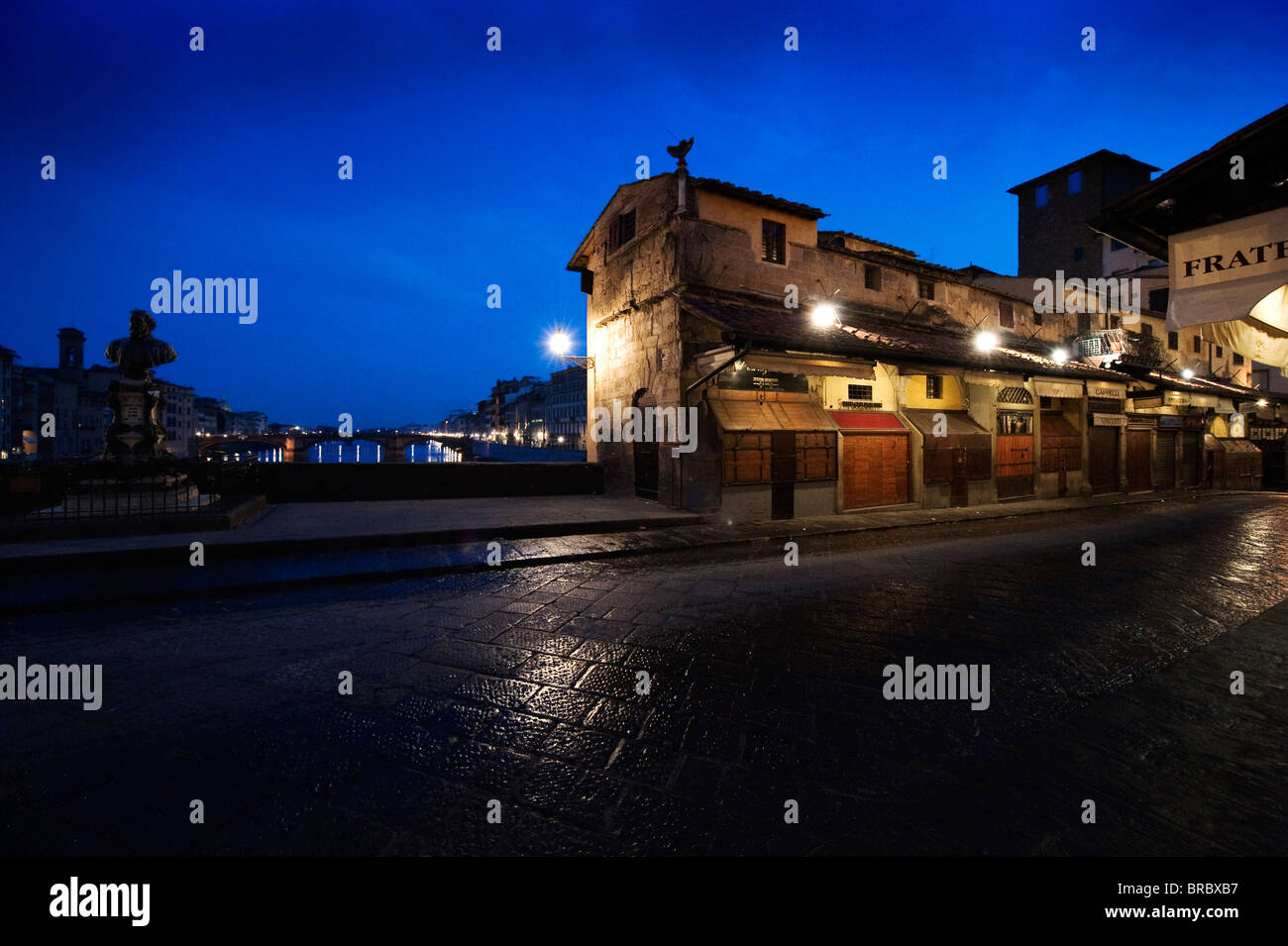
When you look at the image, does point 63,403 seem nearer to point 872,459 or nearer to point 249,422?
point 872,459

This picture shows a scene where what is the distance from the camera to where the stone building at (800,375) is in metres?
13.1

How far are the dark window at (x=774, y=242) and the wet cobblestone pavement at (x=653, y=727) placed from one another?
1220 centimetres

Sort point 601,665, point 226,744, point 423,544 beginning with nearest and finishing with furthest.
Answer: point 226,744, point 601,665, point 423,544

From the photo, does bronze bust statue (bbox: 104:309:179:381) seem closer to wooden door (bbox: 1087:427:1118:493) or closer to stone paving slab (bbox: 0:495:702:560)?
stone paving slab (bbox: 0:495:702:560)

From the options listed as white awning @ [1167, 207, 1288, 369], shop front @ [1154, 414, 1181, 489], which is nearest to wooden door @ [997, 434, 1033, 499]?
shop front @ [1154, 414, 1181, 489]

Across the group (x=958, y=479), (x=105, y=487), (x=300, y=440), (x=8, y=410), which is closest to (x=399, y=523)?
(x=105, y=487)

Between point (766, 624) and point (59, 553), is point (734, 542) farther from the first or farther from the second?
point (59, 553)

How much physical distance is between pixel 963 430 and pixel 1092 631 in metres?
12.9

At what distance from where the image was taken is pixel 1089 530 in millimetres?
11688

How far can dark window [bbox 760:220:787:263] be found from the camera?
15.8 meters

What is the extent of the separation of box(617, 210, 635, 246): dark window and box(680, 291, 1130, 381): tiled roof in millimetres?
4127

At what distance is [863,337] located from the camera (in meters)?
14.2

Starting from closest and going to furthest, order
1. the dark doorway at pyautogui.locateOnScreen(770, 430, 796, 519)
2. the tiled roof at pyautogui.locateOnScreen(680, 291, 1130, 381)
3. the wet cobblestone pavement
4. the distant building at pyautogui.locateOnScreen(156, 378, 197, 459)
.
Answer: the wet cobblestone pavement, the tiled roof at pyautogui.locateOnScreen(680, 291, 1130, 381), the dark doorway at pyautogui.locateOnScreen(770, 430, 796, 519), the distant building at pyautogui.locateOnScreen(156, 378, 197, 459)

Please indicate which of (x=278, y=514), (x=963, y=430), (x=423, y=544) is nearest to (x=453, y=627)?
(x=423, y=544)
